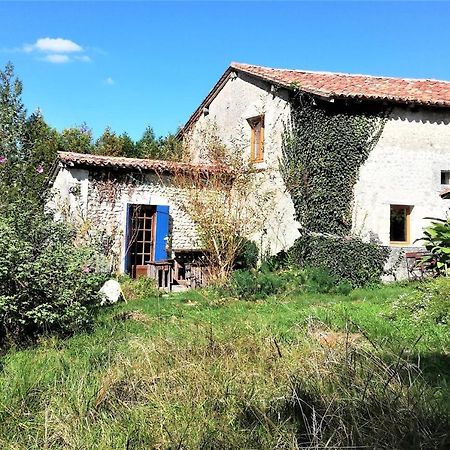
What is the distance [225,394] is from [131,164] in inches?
399

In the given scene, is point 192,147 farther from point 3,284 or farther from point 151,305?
point 3,284

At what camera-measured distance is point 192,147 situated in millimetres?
16375

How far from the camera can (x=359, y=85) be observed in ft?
45.8

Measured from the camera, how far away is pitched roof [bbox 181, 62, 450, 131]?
505 inches

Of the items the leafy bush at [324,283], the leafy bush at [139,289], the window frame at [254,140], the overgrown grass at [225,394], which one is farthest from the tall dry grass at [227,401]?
the window frame at [254,140]

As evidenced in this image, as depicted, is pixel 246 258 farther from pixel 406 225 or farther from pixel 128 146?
pixel 128 146

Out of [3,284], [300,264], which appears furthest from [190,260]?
[3,284]

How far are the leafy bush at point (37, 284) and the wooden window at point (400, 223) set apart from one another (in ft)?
29.0

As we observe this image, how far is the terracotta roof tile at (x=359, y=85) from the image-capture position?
1285 centimetres

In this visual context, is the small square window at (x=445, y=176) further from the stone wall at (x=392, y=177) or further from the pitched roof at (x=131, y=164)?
the pitched roof at (x=131, y=164)

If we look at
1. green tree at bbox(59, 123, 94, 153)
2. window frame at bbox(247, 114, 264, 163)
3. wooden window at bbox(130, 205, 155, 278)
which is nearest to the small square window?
window frame at bbox(247, 114, 264, 163)

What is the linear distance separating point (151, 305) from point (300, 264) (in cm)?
500

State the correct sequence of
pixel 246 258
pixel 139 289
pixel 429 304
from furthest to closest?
pixel 246 258, pixel 139 289, pixel 429 304

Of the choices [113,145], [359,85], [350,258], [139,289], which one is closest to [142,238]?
[139,289]
